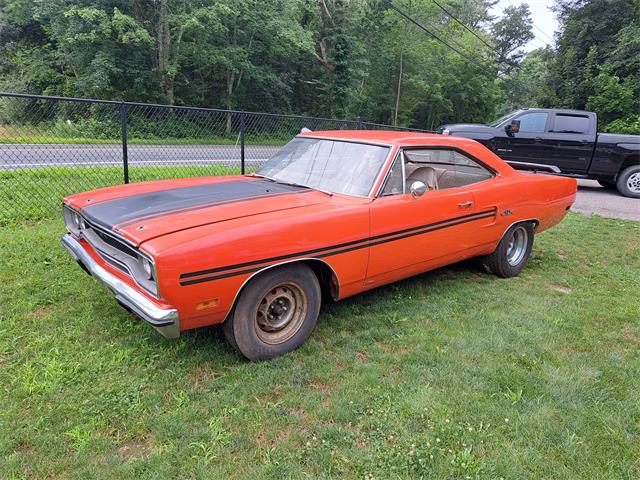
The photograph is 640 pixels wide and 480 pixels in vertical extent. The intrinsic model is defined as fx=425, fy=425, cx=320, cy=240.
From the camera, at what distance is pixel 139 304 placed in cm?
254

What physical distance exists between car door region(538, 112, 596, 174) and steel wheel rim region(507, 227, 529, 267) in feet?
22.7

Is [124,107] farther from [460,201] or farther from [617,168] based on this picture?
[617,168]

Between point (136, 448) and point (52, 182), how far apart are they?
626 cm

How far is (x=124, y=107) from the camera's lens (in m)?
5.55

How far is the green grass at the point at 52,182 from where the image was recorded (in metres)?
6.06

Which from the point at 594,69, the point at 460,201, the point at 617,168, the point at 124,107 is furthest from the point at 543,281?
the point at 594,69

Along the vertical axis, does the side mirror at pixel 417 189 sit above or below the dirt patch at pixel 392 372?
above

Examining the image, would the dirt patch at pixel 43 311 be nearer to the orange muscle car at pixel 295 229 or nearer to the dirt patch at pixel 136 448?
the orange muscle car at pixel 295 229

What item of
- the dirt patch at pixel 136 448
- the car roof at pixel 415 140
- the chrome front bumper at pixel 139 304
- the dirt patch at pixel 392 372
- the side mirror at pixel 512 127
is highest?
the side mirror at pixel 512 127

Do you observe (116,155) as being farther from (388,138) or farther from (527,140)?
(527,140)

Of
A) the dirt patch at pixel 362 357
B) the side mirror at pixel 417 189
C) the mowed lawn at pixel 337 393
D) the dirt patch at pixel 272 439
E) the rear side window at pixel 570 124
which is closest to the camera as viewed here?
the mowed lawn at pixel 337 393

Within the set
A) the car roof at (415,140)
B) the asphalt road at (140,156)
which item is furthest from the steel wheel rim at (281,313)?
the asphalt road at (140,156)

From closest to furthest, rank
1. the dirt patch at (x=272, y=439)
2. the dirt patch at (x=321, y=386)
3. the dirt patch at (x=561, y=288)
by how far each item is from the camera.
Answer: the dirt patch at (x=272, y=439)
the dirt patch at (x=321, y=386)
the dirt patch at (x=561, y=288)

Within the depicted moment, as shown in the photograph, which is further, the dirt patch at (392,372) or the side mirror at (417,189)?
the side mirror at (417,189)
